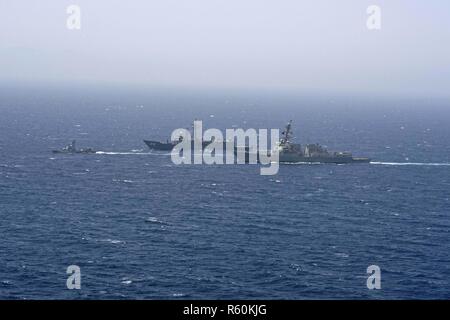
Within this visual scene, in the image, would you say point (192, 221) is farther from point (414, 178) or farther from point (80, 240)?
point (414, 178)

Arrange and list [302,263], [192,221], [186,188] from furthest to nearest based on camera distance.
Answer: [186,188]
[192,221]
[302,263]

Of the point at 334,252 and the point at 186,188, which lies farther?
the point at 186,188

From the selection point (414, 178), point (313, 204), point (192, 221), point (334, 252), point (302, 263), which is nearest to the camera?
point (302, 263)

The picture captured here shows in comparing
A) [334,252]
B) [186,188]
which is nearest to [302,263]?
[334,252]

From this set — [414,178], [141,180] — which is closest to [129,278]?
[141,180]

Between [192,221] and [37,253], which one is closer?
[37,253]

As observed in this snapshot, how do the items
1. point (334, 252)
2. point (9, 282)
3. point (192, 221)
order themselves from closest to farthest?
point (9, 282) → point (334, 252) → point (192, 221)
